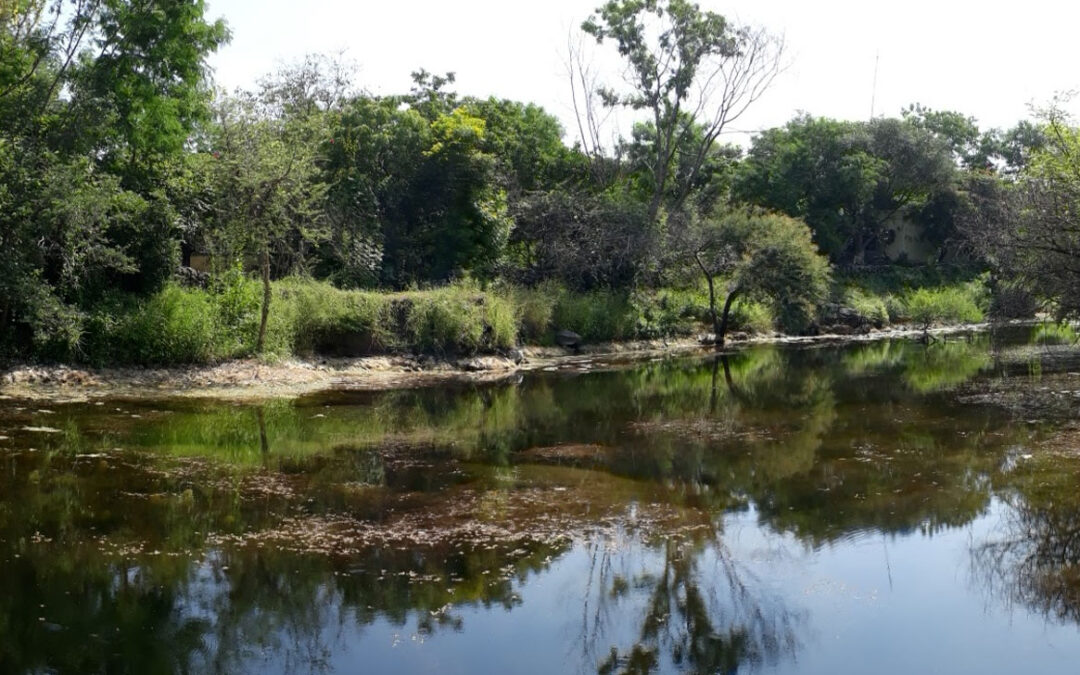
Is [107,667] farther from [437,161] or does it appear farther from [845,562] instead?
[437,161]

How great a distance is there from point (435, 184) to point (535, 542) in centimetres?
2671

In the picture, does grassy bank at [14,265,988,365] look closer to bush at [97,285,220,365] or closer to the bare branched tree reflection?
bush at [97,285,220,365]

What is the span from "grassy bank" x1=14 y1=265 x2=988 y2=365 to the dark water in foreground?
3.54m

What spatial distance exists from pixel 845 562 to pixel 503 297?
76.3 ft

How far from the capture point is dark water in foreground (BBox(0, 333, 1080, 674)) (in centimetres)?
787

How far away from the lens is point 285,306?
84.6ft

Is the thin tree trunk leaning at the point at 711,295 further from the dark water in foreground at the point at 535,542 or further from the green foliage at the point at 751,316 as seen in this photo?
the dark water in foreground at the point at 535,542

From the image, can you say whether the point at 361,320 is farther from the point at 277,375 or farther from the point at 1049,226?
the point at 1049,226

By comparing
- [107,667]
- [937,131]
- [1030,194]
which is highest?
[937,131]

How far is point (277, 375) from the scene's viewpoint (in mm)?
23844

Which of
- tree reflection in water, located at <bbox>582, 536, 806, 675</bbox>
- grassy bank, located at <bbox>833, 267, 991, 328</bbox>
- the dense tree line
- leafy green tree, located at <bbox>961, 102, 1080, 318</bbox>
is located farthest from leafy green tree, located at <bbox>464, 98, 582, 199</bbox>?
tree reflection in water, located at <bbox>582, 536, 806, 675</bbox>

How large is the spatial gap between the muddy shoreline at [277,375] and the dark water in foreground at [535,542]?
1734 millimetres

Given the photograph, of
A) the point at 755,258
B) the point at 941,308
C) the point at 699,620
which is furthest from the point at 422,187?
the point at 941,308

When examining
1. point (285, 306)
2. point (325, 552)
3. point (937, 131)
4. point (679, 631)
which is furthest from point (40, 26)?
point (937, 131)
